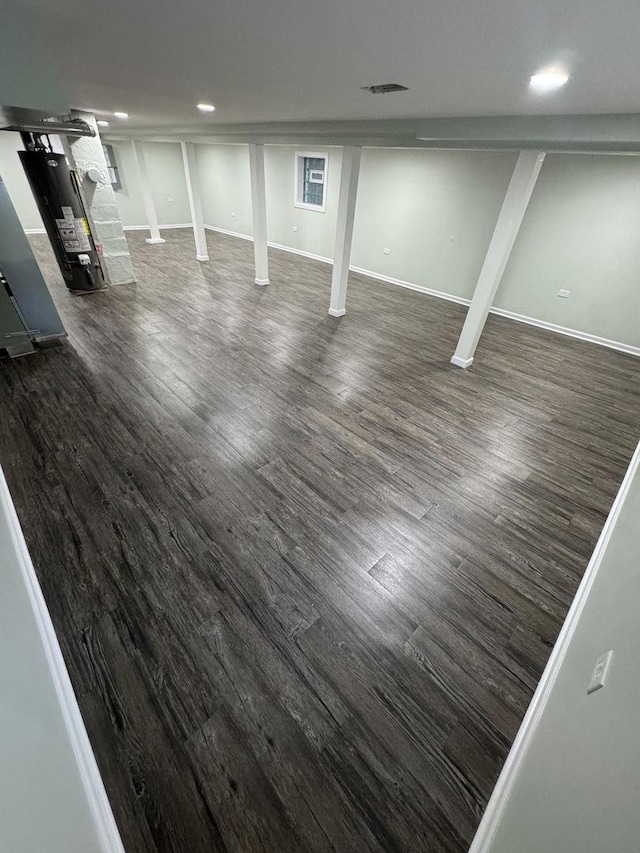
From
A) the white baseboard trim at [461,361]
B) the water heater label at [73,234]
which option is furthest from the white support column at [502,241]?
the water heater label at [73,234]

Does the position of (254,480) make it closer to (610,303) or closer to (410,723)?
(410,723)

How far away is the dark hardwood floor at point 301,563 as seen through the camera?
1.33m

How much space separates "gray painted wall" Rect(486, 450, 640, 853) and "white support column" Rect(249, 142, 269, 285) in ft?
19.9

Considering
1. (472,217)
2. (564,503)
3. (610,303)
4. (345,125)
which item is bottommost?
(564,503)

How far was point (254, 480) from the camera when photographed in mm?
2586

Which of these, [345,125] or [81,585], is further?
[345,125]

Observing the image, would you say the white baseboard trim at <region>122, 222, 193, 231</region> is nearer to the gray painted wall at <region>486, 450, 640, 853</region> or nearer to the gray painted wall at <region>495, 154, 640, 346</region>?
the gray painted wall at <region>495, 154, 640, 346</region>

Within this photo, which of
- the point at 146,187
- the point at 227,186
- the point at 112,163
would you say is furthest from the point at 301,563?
the point at 112,163

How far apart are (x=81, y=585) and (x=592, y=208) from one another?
7083 mm

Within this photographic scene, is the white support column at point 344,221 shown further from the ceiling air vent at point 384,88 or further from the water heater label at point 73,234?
the water heater label at point 73,234

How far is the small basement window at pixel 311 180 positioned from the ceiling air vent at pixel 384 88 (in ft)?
20.8

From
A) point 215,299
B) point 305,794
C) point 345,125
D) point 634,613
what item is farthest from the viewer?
point 215,299

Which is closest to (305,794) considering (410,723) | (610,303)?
(410,723)

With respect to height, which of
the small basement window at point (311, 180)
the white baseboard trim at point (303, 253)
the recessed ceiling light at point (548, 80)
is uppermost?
the recessed ceiling light at point (548, 80)
